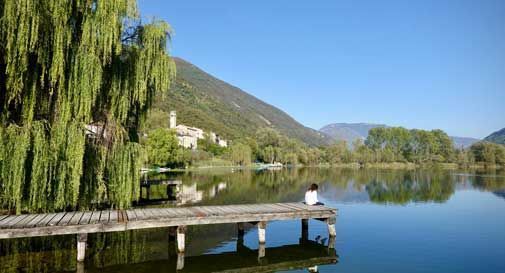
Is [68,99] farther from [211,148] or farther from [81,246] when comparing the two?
[211,148]

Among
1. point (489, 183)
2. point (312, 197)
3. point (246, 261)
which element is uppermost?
point (312, 197)

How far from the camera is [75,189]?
13.2 meters

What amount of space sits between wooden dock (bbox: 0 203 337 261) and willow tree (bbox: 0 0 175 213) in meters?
1.12

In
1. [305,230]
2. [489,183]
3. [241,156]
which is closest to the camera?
[305,230]

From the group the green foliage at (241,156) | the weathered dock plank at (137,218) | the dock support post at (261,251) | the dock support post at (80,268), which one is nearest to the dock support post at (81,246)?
the dock support post at (80,268)

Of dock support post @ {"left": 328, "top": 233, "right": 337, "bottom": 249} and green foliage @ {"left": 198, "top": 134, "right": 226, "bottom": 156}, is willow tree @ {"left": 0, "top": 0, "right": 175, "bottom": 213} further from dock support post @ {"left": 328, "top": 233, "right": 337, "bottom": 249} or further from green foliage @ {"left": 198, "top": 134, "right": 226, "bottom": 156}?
green foliage @ {"left": 198, "top": 134, "right": 226, "bottom": 156}

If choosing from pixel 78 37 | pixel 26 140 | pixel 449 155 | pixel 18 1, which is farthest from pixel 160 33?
pixel 449 155

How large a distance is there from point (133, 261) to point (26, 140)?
5407mm

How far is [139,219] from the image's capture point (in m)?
12.5

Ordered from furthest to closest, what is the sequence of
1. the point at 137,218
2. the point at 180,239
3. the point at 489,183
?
1. the point at 489,183
2. the point at 180,239
3. the point at 137,218

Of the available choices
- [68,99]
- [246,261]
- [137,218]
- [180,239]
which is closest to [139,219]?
[137,218]

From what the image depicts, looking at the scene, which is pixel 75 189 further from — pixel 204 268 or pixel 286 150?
pixel 286 150

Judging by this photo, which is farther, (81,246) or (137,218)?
(137,218)

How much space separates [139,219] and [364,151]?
13688cm
